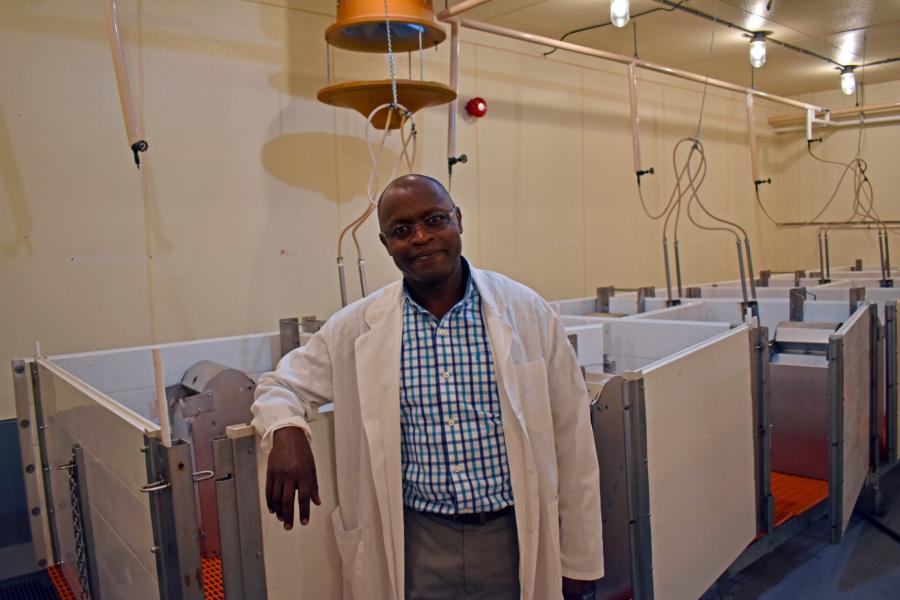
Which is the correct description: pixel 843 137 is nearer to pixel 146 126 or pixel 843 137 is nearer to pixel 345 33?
pixel 345 33

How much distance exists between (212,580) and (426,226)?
1125 mm

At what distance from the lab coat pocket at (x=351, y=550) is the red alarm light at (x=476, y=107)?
315 centimetres

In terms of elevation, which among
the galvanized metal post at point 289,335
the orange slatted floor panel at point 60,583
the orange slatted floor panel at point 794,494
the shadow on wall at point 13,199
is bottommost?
the orange slatted floor panel at point 794,494

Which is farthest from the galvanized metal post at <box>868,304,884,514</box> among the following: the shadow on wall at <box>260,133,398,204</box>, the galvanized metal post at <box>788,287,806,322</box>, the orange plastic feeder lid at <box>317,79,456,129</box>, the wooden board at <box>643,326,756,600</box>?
the shadow on wall at <box>260,133,398,204</box>

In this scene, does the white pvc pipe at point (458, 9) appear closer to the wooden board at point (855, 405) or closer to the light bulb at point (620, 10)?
the light bulb at point (620, 10)

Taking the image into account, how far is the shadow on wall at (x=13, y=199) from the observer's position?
2.60 m

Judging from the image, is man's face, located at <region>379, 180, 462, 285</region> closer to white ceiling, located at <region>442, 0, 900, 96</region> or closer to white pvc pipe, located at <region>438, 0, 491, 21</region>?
white pvc pipe, located at <region>438, 0, 491, 21</region>

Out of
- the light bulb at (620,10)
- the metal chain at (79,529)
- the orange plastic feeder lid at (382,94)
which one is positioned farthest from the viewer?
the light bulb at (620,10)

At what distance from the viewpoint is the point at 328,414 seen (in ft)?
4.15

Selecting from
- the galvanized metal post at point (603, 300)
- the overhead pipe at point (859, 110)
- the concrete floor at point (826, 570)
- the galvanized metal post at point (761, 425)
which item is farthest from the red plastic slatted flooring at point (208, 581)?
the overhead pipe at point (859, 110)

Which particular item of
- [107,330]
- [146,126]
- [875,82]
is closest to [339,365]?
[107,330]

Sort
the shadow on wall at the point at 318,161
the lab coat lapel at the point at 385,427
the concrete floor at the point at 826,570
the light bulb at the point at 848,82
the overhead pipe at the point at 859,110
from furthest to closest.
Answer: the overhead pipe at the point at 859,110
the light bulb at the point at 848,82
the shadow on wall at the point at 318,161
the concrete floor at the point at 826,570
the lab coat lapel at the point at 385,427

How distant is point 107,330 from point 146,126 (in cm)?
86

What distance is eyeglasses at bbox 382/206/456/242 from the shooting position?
4.03ft
